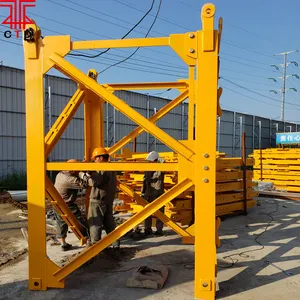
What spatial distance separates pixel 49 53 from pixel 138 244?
3.82 m

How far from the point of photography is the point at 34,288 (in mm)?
4020

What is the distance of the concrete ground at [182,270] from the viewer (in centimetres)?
392

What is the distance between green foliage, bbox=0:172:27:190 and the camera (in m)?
15.0

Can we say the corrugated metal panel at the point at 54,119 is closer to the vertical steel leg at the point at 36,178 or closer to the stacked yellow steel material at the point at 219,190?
the stacked yellow steel material at the point at 219,190

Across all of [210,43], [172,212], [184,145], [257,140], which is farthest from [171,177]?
[257,140]

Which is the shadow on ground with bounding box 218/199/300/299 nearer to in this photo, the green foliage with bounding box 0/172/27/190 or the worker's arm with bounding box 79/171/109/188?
the worker's arm with bounding box 79/171/109/188

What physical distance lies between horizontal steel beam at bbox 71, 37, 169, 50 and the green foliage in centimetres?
1260

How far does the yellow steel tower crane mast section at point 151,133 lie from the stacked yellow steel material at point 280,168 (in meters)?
12.3

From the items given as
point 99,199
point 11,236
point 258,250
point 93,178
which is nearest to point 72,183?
point 99,199

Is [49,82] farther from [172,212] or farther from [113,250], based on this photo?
[113,250]

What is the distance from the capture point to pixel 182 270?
472 centimetres

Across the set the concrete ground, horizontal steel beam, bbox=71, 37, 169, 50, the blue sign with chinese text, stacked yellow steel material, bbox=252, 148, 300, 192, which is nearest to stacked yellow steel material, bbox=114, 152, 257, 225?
the concrete ground

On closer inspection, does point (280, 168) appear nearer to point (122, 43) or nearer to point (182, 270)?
point (182, 270)

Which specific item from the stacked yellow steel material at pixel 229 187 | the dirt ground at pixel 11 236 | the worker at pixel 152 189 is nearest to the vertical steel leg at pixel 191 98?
the worker at pixel 152 189
